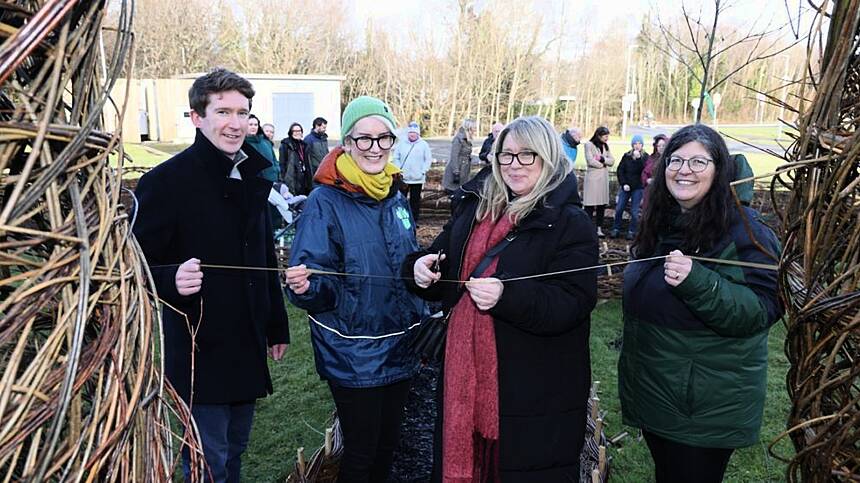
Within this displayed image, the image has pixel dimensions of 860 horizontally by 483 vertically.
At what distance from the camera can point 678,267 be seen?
2.03 m

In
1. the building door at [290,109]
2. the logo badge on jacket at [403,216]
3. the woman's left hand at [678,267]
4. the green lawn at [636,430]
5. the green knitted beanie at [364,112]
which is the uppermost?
the building door at [290,109]

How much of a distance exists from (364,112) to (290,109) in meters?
27.6

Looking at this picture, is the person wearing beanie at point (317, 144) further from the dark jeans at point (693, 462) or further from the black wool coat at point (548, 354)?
the dark jeans at point (693, 462)

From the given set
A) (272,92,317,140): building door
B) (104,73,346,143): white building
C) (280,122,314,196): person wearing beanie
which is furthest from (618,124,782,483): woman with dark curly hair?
(272,92,317,140): building door

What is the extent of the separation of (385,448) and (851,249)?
2.13 metres

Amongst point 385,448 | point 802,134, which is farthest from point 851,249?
point 385,448

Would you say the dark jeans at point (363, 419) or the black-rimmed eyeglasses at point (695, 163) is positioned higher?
the black-rimmed eyeglasses at point (695, 163)

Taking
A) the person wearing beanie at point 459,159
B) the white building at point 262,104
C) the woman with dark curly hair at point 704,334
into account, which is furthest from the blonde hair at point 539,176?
the white building at point 262,104

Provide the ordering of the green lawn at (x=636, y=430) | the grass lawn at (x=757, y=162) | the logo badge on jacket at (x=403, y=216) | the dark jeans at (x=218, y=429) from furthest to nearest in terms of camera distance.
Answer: the grass lawn at (x=757, y=162)
the green lawn at (x=636, y=430)
the logo badge on jacket at (x=403, y=216)
the dark jeans at (x=218, y=429)

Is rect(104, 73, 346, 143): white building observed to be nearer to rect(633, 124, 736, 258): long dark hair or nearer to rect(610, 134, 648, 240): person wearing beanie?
rect(610, 134, 648, 240): person wearing beanie

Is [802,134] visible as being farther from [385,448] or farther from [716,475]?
[385,448]

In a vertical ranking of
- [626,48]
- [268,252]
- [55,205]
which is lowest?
[268,252]

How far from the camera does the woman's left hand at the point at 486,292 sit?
208cm

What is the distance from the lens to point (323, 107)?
29.4 meters
